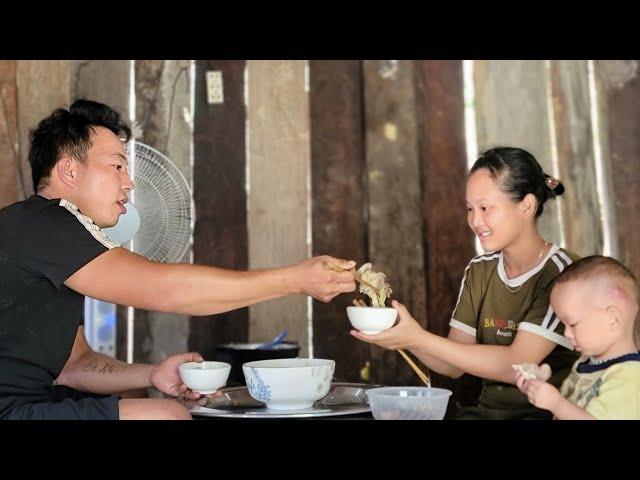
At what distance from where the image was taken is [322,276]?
2232 mm

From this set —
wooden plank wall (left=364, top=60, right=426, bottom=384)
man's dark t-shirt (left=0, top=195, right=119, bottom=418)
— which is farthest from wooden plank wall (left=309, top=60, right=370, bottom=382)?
man's dark t-shirt (left=0, top=195, right=119, bottom=418)

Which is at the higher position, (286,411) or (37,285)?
(37,285)

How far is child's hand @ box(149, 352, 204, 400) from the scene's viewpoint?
2.23m

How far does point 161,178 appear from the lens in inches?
137

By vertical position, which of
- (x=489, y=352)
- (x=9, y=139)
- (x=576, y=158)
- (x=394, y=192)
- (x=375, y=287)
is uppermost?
(x=9, y=139)

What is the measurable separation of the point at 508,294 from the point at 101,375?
4.76 feet

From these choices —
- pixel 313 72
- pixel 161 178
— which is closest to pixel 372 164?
pixel 313 72

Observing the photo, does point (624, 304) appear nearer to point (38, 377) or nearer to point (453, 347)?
point (453, 347)

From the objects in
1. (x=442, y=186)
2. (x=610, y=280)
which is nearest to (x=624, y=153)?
(x=442, y=186)

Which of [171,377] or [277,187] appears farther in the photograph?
[277,187]

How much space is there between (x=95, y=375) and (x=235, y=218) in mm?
1475

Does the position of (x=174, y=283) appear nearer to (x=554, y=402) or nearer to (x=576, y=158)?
(x=554, y=402)

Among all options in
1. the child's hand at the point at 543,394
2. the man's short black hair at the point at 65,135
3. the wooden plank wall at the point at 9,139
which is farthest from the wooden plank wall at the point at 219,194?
the child's hand at the point at 543,394

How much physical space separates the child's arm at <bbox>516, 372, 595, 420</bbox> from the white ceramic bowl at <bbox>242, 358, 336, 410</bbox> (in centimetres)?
56
